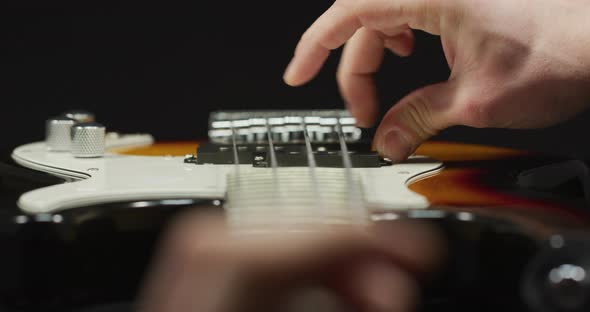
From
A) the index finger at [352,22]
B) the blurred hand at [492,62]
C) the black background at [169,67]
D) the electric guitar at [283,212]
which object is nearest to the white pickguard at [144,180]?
the electric guitar at [283,212]

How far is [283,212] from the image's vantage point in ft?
2.64

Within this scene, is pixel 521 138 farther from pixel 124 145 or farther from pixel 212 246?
pixel 212 246

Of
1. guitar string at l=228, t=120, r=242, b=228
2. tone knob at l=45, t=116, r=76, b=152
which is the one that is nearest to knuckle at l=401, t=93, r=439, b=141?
guitar string at l=228, t=120, r=242, b=228

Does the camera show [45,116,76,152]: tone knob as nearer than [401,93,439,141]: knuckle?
No

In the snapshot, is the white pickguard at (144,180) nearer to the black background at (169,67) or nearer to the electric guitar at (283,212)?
the electric guitar at (283,212)

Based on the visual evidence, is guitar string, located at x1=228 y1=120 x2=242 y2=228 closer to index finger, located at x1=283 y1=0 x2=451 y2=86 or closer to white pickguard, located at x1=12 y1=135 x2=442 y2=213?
white pickguard, located at x1=12 y1=135 x2=442 y2=213

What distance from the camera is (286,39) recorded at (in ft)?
9.01

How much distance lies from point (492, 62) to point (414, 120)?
0.67ft

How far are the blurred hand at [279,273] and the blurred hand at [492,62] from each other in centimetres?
74

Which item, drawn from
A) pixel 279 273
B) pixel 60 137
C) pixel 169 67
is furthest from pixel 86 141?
pixel 169 67

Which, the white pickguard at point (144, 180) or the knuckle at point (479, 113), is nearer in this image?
the white pickguard at point (144, 180)

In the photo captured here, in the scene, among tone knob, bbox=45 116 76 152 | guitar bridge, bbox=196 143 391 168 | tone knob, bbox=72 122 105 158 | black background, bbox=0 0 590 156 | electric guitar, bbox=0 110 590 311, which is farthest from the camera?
black background, bbox=0 0 590 156

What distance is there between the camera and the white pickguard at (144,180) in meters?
0.94

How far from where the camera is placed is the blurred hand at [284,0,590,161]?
1.25 metres
